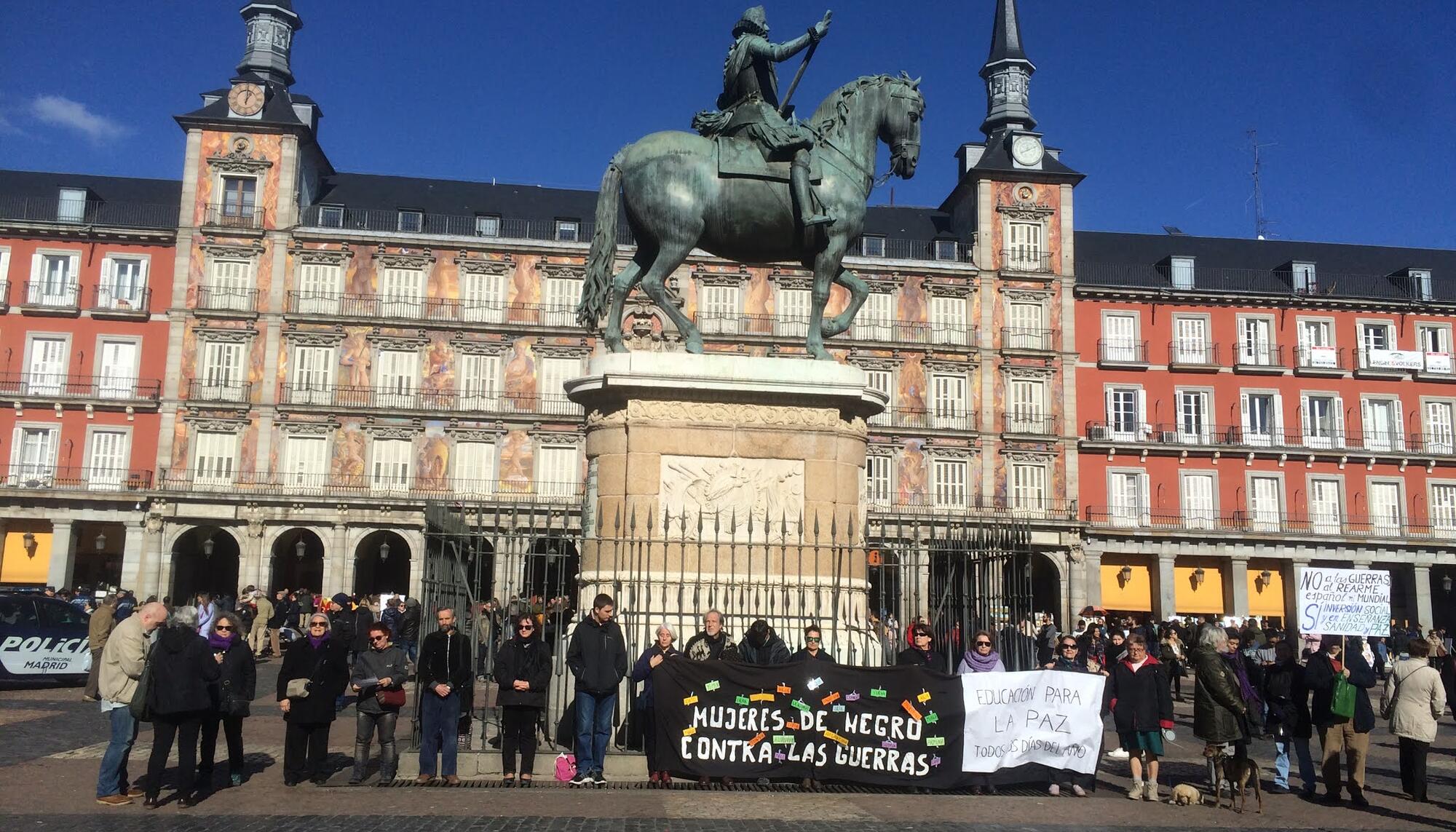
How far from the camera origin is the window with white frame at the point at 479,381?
4238cm

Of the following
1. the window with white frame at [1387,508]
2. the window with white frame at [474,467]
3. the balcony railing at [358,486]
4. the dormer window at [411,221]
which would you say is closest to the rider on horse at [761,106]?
the balcony railing at [358,486]

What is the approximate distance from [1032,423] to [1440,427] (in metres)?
15.7

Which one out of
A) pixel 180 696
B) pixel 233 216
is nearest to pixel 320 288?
pixel 233 216

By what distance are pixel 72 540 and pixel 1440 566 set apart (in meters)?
47.7

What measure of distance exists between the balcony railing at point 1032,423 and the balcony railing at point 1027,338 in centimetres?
242

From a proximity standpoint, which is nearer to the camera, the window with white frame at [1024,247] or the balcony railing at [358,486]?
the balcony railing at [358,486]

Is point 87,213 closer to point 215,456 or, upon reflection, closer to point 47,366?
point 47,366

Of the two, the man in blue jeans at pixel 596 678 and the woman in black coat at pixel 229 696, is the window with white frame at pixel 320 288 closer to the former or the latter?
the woman in black coat at pixel 229 696

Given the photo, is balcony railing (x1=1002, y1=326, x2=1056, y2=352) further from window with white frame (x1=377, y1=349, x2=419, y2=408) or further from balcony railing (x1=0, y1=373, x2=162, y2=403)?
balcony railing (x1=0, y1=373, x2=162, y2=403)

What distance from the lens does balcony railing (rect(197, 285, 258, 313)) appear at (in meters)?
41.5

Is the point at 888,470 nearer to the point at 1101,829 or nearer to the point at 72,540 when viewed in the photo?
the point at 72,540

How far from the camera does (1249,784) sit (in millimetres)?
10781

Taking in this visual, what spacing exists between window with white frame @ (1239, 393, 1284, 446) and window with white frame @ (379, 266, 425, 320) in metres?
29.9

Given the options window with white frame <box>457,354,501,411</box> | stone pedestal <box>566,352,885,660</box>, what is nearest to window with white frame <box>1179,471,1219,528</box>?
window with white frame <box>457,354,501,411</box>
